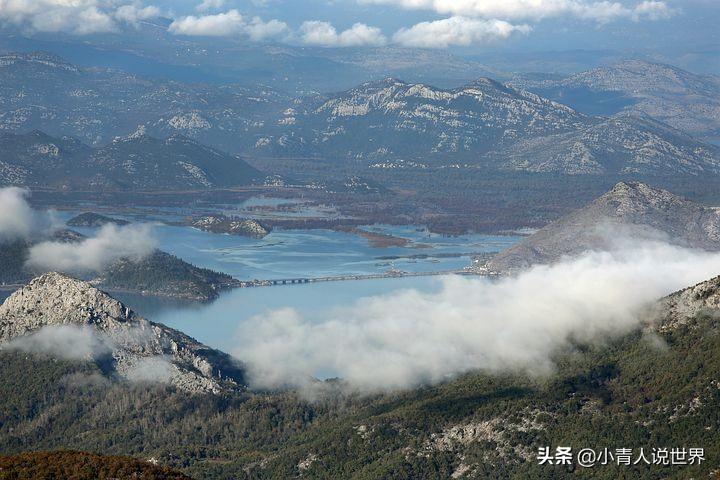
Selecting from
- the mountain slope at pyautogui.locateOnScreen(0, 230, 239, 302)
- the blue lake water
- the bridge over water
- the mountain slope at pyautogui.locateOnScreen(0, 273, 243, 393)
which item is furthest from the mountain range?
the bridge over water

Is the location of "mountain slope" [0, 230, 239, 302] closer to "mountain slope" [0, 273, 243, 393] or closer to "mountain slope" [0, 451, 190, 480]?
"mountain slope" [0, 273, 243, 393]

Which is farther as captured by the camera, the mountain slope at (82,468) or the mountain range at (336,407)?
the mountain range at (336,407)

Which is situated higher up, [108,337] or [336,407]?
[108,337]

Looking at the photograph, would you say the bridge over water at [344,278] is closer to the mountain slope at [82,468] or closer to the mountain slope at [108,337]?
the mountain slope at [108,337]

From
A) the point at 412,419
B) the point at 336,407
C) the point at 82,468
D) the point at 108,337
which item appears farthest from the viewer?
the point at 108,337

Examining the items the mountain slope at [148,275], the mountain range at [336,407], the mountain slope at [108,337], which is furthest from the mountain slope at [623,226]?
the mountain range at [336,407]

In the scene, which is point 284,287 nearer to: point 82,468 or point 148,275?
point 148,275

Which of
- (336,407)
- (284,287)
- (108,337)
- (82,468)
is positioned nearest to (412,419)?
(336,407)
